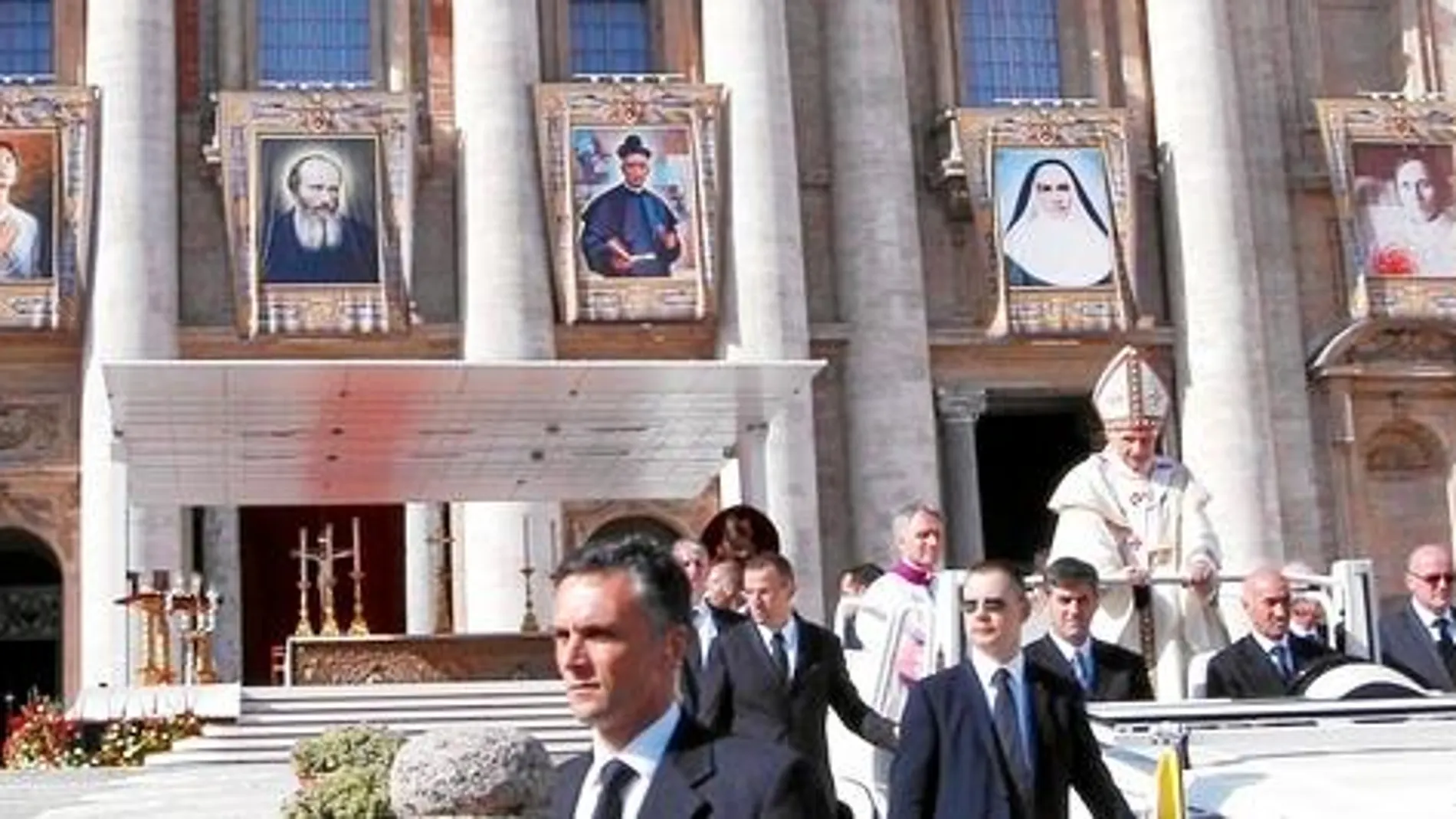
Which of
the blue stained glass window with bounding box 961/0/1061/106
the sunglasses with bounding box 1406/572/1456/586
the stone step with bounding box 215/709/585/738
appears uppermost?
the blue stained glass window with bounding box 961/0/1061/106

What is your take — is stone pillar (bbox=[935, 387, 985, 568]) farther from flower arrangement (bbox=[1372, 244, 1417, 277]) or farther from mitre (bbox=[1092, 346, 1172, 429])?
mitre (bbox=[1092, 346, 1172, 429])

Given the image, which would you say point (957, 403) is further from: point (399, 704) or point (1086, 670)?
point (1086, 670)

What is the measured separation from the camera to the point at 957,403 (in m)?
33.9

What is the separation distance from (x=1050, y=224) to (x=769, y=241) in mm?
4302

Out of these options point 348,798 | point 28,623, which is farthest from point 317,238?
point 348,798

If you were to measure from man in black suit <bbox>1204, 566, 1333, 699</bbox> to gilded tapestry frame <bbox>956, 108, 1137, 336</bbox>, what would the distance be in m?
23.8

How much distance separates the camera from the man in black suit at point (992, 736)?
6367 millimetres

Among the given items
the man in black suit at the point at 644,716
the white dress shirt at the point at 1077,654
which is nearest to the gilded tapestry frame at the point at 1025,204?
the white dress shirt at the point at 1077,654

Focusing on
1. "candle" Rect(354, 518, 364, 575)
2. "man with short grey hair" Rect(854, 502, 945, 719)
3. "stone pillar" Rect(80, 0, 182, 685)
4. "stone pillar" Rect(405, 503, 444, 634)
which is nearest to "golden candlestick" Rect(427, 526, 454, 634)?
"stone pillar" Rect(405, 503, 444, 634)

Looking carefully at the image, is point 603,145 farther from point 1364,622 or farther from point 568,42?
point 1364,622

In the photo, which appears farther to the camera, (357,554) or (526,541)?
(526,541)

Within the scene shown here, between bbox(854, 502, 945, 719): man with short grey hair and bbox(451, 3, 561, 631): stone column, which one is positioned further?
bbox(451, 3, 561, 631): stone column

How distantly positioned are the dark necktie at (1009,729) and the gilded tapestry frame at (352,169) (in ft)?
81.4

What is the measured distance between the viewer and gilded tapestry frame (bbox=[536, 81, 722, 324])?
31203mm
